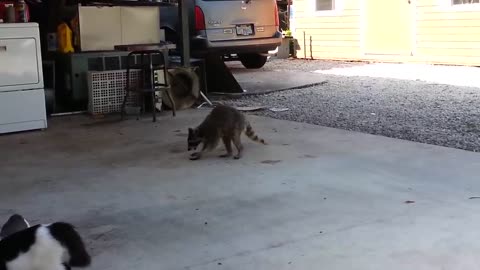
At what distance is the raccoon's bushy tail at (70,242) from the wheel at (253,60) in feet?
33.6

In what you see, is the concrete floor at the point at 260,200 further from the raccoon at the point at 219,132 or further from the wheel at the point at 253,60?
the wheel at the point at 253,60

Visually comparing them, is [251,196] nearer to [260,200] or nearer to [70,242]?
[260,200]

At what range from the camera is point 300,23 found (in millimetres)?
14992

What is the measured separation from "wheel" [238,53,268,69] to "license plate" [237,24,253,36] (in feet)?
6.19

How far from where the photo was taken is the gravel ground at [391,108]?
597 cm

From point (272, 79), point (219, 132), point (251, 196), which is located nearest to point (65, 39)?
point (219, 132)

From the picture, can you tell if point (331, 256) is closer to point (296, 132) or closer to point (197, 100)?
point (296, 132)

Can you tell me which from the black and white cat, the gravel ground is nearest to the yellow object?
the gravel ground

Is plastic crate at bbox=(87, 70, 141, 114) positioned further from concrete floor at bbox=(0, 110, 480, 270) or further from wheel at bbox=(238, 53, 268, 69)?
wheel at bbox=(238, 53, 268, 69)

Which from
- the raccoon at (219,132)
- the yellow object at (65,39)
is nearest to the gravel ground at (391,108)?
the raccoon at (219,132)

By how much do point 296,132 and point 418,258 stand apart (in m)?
3.26

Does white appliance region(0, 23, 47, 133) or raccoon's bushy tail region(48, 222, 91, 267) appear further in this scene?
white appliance region(0, 23, 47, 133)

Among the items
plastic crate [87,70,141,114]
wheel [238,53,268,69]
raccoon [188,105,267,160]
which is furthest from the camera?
wheel [238,53,268,69]

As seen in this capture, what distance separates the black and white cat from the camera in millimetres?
2414
